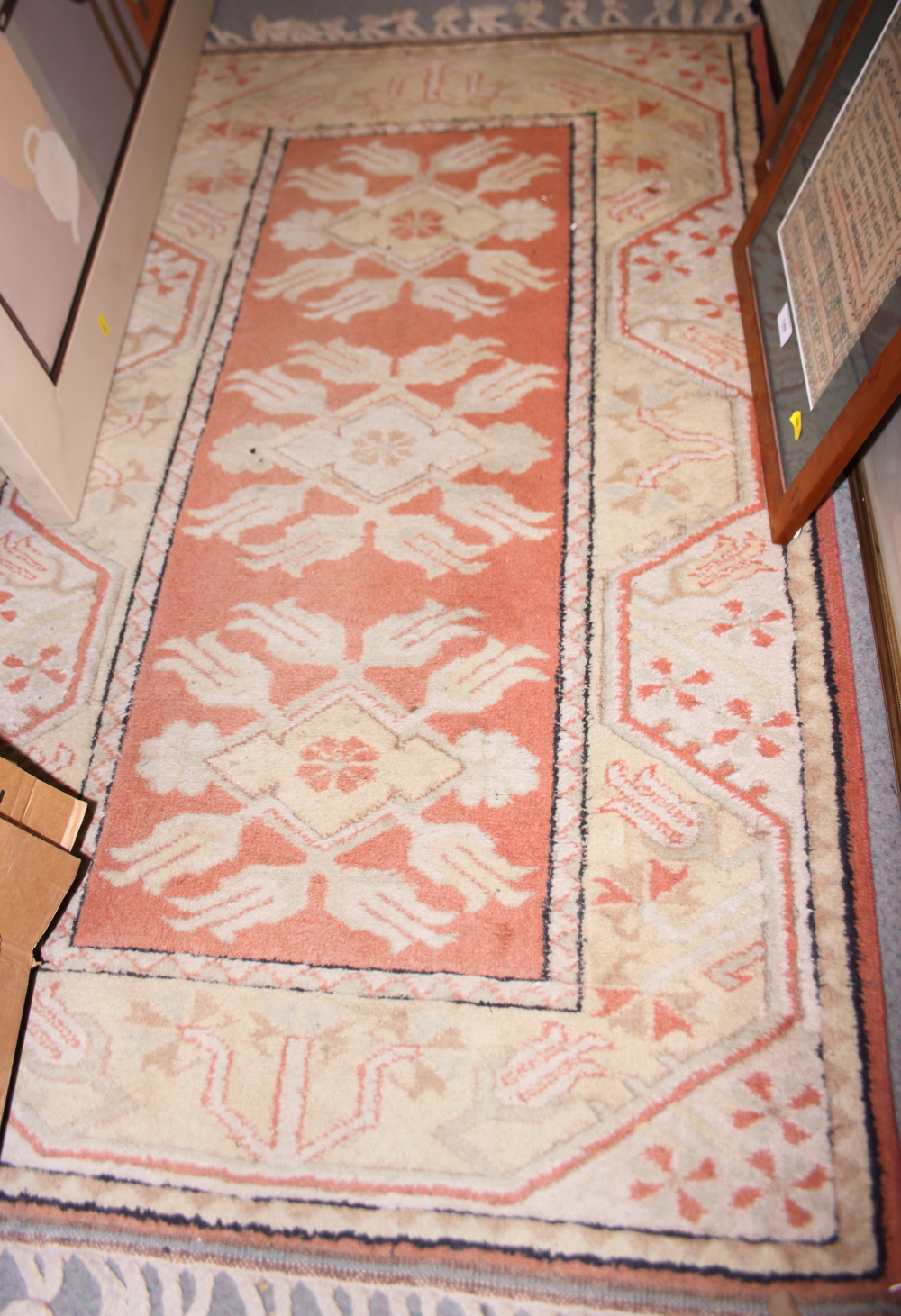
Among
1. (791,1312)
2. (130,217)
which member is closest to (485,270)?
(130,217)

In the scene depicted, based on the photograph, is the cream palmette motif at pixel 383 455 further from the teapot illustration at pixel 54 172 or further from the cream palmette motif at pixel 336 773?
the teapot illustration at pixel 54 172

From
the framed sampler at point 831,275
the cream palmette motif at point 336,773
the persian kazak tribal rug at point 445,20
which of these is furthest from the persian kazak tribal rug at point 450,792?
the persian kazak tribal rug at point 445,20

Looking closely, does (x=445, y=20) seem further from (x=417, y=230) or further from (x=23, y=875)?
(x=23, y=875)

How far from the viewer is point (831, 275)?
1.64m

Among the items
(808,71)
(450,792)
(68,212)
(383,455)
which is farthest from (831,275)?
(68,212)

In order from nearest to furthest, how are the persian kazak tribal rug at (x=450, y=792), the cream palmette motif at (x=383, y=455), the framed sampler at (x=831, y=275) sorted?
the persian kazak tribal rug at (x=450, y=792) → the framed sampler at (x=831, y=275) → the cream palmette motif at (x=383, y=455)

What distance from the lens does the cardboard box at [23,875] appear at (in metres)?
1.38

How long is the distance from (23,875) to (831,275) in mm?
1864

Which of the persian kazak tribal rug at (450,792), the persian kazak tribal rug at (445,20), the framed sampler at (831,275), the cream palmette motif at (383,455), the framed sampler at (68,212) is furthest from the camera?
the persian kazak tribal rug at (445,20)

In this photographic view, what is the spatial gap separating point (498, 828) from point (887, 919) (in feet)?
2.27

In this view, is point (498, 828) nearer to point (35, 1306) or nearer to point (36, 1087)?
point (36, 1087)

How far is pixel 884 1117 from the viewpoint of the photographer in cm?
131

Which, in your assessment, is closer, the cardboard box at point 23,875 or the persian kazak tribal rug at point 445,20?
the cardboard box at point 23,875

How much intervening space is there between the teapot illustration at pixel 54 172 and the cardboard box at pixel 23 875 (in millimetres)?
1295
